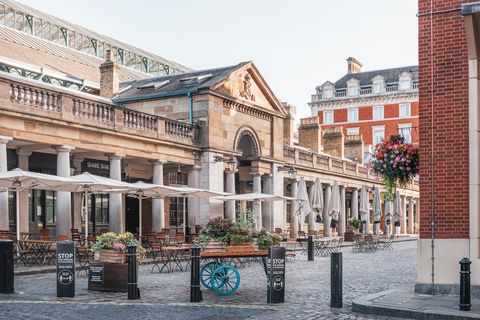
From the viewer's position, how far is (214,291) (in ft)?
46.0

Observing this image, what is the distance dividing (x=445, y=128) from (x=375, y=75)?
234 feet

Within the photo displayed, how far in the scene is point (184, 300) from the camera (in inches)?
498

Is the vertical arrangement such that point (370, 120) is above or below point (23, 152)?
above

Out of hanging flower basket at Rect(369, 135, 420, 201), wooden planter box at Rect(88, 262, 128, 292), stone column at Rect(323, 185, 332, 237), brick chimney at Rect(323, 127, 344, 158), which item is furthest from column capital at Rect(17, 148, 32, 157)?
brick chimney at Rect(323, 127, 344, 158)

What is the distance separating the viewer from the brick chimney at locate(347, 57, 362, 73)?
8756cm

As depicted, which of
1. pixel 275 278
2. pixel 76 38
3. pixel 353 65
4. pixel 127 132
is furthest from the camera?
pixel 353 65

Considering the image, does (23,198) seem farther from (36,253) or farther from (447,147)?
(447,147)

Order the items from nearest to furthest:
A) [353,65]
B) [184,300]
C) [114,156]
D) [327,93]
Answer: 1. [184,300]
2. [114,156]
3. [327,93]
4. [353,65]

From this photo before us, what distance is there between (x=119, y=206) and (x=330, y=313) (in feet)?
58.9

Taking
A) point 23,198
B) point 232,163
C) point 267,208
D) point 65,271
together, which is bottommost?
point 267,208

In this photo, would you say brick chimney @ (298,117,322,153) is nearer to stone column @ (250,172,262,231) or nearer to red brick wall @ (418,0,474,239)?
stone column @ (250,172,262,231)

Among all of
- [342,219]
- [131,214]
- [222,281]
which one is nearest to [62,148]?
[131,214]

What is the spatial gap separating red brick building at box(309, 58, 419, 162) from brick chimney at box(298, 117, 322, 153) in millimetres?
25527

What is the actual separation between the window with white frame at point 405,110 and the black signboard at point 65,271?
2726 inches
